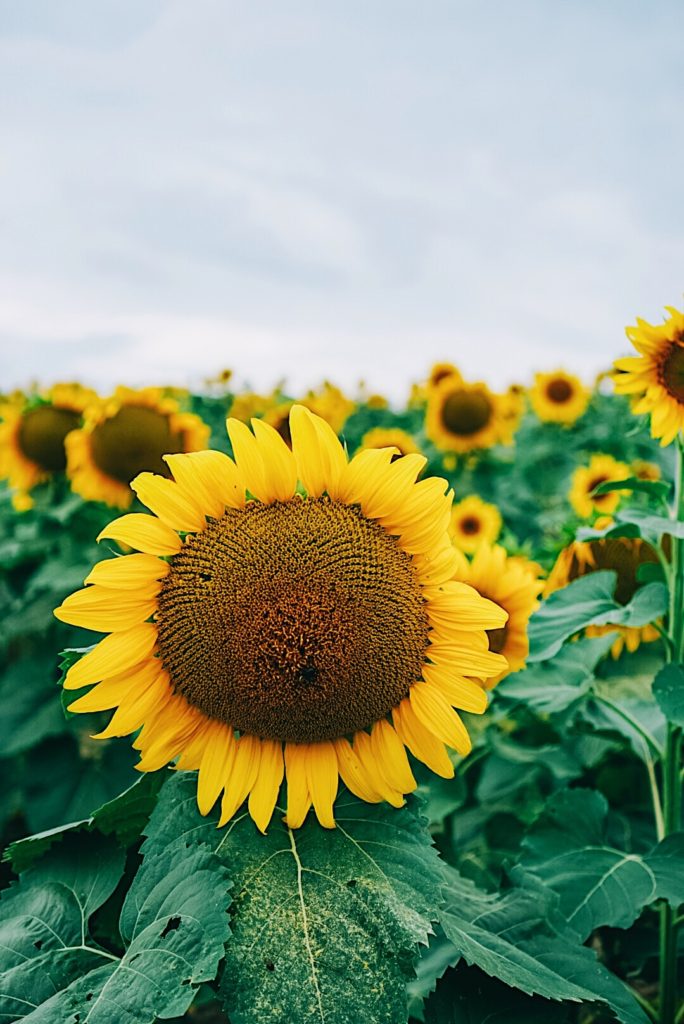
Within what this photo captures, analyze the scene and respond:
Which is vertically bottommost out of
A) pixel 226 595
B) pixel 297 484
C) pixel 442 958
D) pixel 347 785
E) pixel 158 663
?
pixel 442 958

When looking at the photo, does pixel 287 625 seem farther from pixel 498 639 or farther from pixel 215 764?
pixel 498 639

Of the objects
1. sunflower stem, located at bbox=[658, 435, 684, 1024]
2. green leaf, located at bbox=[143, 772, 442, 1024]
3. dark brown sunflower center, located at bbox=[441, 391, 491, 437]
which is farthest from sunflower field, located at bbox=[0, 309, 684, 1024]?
dark brown sunflower center, located at bbox=[441, 391, 491, 437]

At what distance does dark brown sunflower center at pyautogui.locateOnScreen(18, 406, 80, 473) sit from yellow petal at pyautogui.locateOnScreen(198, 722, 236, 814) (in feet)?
9.49

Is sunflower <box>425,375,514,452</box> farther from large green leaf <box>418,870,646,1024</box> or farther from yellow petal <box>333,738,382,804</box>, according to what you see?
yellow petal <box>333,738,382,804</box>

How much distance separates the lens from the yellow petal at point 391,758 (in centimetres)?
125

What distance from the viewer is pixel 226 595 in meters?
1.21

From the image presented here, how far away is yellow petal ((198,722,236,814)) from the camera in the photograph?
1257mm

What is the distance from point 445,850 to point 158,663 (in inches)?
50.6

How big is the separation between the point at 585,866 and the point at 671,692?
1.40ft

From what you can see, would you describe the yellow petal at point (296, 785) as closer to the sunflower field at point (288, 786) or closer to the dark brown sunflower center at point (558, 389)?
the sunflower field at point (288, 786)

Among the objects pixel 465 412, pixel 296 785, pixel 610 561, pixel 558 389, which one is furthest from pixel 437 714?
pixel 558 389

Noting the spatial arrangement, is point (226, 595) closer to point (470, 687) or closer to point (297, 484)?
point (297, 484)

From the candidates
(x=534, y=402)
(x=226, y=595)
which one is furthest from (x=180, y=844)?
(x=534, y=402)

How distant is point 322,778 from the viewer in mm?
1264
